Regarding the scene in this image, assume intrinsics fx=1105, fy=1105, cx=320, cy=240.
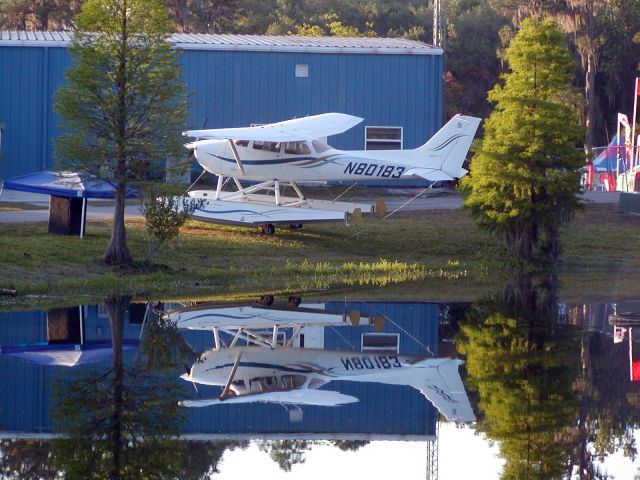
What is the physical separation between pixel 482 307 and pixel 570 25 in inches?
1305

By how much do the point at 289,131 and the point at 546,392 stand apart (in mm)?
14501

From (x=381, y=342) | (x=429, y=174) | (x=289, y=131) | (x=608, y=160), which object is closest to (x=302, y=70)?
(x=289, y=131)

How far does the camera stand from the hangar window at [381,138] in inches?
1256

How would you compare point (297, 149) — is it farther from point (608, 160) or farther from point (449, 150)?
point (608, 160)

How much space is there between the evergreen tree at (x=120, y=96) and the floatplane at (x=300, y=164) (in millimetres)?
4054

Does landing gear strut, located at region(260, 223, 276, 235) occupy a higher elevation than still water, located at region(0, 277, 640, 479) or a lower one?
higher

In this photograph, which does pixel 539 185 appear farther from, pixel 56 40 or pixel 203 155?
pixel 56 40

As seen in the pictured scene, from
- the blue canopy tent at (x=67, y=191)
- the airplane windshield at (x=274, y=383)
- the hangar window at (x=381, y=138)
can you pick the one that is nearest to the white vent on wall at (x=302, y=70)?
the hangar window at (x=381, y=138)

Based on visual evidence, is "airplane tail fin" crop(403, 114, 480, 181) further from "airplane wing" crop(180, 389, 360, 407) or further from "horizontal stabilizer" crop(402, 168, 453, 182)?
"airplane wing" crop(180, 389, 360, 407)

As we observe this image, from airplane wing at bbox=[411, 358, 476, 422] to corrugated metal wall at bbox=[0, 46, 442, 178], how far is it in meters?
21.0

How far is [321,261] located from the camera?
20.8m

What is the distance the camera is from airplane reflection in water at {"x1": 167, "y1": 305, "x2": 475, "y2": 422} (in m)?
9.59

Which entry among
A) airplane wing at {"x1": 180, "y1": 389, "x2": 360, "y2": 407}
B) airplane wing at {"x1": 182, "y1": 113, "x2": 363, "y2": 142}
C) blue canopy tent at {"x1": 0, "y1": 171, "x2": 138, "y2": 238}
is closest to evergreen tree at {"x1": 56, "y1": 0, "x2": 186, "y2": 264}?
blue canopy tent at {"x1": 0, "y1": 171, "x2": 138, "y2": 238}

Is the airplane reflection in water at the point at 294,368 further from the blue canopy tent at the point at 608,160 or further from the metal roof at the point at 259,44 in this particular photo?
the blue canopy tent at the point at 608,160
